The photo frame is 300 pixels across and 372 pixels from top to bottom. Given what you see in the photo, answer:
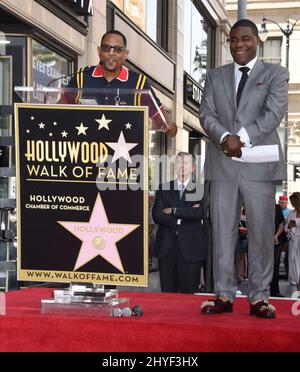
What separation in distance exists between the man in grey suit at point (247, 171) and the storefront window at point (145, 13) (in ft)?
34.5

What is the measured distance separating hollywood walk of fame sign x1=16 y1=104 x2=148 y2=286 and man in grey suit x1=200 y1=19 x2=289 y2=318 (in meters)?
0.49

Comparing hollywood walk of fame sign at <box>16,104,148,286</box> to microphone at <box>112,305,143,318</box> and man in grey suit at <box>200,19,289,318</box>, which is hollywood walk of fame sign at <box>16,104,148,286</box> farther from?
man in grey suit at <box>200,19,289,318</box>

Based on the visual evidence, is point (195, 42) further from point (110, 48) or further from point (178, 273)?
point (110, 48)

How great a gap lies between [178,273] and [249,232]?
311cm

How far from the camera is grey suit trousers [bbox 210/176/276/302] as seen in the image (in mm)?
4445

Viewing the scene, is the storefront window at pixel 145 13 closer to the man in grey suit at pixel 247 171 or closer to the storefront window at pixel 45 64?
the storefront window at pixel 45 64

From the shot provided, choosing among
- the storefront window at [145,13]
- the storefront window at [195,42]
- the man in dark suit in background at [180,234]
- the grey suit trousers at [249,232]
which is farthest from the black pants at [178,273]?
the storefront window at [195,42]

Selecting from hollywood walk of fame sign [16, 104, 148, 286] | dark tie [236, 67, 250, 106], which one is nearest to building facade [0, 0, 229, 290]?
hollywood walk of fame sign [16, 104, 148, 286]

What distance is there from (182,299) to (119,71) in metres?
1.64

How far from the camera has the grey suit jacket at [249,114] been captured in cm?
→ 439

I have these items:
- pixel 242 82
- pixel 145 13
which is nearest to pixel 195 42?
pixel 145 13

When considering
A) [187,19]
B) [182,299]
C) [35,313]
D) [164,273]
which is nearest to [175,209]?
[164,273]

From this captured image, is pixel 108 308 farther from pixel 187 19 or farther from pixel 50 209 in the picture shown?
pixel 187 19

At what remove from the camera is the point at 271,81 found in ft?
14.6
